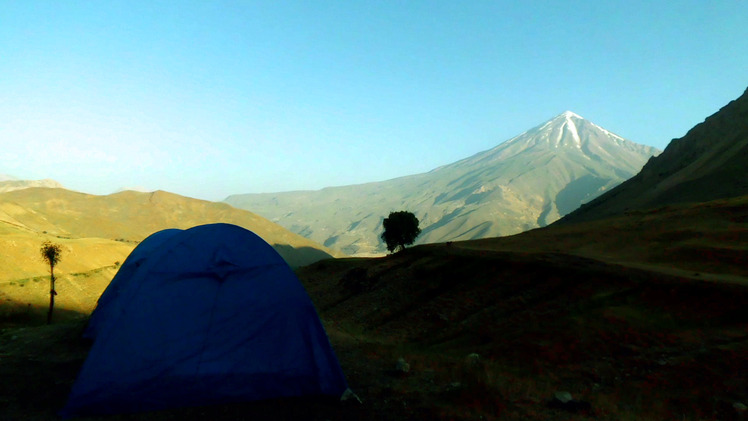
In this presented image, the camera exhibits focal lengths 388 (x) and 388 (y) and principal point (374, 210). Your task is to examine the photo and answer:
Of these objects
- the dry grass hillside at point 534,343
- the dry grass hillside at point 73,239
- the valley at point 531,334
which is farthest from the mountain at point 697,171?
the dry grass hillside at point 73,239

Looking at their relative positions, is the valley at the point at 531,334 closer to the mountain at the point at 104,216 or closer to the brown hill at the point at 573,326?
the brown hill at the point at 573,326

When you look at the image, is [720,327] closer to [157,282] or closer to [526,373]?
[526,373]

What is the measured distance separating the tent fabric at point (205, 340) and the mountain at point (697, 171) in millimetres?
62060

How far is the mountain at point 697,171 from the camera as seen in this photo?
5618 centimetres

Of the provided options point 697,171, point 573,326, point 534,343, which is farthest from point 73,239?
point 697,171

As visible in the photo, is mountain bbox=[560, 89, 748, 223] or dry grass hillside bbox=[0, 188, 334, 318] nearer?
dry grass hillside bbox=[0, 188, 334, 318]

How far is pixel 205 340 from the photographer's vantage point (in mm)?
8391

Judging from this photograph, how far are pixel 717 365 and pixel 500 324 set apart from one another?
732 cm

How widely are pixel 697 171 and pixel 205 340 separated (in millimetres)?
82725

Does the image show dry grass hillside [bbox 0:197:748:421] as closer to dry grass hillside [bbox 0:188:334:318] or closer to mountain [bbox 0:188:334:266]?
dry grass hillside [bbox 0:188:334:318]

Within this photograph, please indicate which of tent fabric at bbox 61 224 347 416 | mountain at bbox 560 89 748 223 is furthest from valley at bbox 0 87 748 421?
mountain at bbox 560 89 748 223

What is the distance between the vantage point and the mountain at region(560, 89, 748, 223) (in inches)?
2212

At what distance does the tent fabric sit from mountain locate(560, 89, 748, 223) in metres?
62.1

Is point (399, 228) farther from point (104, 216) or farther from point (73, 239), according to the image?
point (104, 216)
